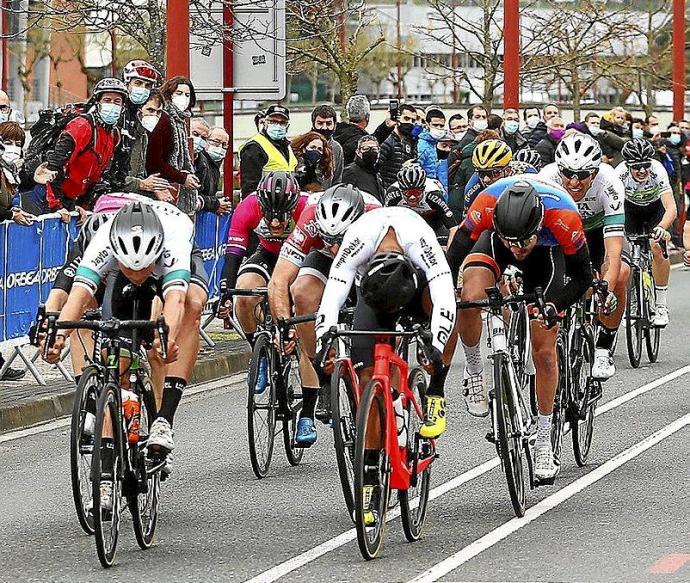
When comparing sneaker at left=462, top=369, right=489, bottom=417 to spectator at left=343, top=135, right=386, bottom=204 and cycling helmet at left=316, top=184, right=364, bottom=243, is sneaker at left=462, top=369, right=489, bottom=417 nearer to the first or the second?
cycling helmet at left=316, top=184, right=364, bottom=243

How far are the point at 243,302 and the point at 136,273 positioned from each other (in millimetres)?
2956

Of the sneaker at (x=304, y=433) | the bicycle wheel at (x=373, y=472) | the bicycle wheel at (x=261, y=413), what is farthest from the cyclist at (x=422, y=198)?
the bicycle wheel at (x=373, y=472)

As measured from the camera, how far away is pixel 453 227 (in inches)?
601

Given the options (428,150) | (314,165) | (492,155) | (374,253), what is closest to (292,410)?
(374,253)

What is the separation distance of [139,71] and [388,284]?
241 inches

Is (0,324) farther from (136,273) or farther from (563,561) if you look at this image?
(563,561)

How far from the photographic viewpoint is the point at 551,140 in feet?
74.2

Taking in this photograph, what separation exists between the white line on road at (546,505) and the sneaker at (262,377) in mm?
1937

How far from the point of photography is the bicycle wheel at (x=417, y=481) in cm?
850

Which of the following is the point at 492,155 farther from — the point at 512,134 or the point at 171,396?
the point at 512,134

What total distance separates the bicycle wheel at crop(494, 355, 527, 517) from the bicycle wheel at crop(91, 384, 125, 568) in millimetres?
1911

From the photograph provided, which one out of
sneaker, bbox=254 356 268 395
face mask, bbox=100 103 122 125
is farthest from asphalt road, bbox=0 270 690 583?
face mask, bbox=100 103 122 125

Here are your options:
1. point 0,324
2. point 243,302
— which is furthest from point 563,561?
point 0,324

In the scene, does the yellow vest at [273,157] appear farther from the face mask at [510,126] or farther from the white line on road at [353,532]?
the face mask at [510,126]
